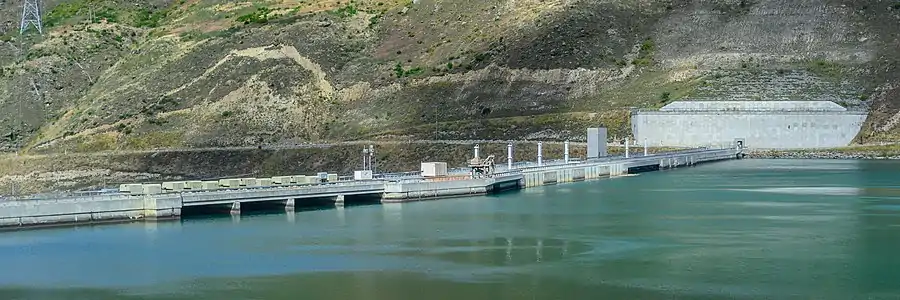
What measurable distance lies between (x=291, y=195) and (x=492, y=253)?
19967mm

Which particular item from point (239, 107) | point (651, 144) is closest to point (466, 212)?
point (651, 144)

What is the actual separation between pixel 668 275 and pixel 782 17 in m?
104

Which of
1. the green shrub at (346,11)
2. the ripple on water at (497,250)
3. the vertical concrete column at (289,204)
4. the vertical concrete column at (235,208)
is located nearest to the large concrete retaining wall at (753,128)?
the green shrub at (346,11)

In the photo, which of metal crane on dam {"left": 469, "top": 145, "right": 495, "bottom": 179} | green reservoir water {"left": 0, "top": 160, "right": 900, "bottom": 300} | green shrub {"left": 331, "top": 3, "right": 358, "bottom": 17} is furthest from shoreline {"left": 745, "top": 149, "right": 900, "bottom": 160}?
green shrub {"left": 331, "top": 3, "right": 358, "bottom": 17}

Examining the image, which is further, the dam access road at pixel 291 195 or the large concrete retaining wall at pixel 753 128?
the large concrete retaining wall at pixel 753 128

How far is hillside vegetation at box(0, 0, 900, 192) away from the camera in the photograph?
443 ft

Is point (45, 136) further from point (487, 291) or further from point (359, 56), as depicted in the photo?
point (487, 291)

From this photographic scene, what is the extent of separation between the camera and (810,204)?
7844 centimetres

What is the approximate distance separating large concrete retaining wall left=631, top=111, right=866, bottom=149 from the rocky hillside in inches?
91.6

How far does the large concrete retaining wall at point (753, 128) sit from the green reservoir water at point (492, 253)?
4539 centimetres

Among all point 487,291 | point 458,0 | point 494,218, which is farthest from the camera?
point 458,0

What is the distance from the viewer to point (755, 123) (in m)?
130

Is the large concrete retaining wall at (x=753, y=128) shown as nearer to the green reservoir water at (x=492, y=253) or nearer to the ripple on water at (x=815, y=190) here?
the ripple on water at (x=815, y=190)

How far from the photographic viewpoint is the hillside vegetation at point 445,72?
135125mm
